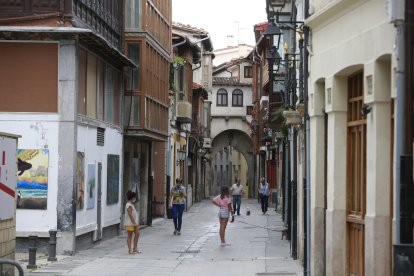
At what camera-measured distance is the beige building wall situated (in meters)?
11.4

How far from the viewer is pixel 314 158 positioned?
15.3 meters

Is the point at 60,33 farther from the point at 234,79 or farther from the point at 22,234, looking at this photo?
the point at 234,79

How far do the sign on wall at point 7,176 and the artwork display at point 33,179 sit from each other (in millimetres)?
5556

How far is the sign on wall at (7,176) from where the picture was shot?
596 inches

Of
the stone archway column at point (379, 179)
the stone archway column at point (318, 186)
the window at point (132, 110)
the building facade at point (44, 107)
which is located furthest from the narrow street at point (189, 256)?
the stone archway column at point (379, 179)

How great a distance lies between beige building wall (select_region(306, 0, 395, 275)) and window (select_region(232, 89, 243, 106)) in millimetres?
64054

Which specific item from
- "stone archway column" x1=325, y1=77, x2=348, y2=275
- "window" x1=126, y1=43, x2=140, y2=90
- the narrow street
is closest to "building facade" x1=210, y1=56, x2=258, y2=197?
the narrow street

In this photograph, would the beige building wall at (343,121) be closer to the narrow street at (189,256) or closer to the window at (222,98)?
the narrow street at (189,256)

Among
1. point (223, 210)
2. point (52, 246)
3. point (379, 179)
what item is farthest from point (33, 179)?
point (379, 179)

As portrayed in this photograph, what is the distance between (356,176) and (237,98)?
219ft

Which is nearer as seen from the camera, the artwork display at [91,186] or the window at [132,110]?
the artwork display at [91,186]

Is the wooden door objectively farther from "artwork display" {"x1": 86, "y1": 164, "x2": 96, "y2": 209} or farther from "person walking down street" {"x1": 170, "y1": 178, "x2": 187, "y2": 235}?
"person walking down street" {"x1": 170, "y1": 178, "x2": 187, "y2": 235}

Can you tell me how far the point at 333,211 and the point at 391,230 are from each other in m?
2.57

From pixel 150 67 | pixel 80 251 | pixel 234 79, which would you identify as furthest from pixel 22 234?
pixel 234 79
